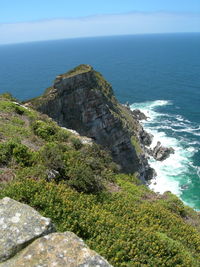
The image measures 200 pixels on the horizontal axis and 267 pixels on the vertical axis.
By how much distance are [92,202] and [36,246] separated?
691 cm

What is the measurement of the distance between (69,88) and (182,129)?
44105 millimetres

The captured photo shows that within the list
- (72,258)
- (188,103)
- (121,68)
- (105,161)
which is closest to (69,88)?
(105,161)

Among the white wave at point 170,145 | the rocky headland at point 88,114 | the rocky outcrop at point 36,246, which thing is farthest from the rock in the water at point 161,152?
the rocky outcrop at point 36,246

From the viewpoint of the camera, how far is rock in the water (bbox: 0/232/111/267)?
18.7 feet

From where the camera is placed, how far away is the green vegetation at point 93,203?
379 inches

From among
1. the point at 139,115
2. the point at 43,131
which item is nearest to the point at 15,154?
the point at 43,131

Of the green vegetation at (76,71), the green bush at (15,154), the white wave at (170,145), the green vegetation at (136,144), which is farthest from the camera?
the green vegetation at (136,144)

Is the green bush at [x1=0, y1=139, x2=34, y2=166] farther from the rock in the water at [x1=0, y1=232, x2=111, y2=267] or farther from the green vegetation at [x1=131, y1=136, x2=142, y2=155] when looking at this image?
the green vegetation at [x1=131, y1=136, x2=142, y2=155]

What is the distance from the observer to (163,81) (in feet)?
480

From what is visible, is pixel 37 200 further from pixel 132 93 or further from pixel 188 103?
pixel 132 93

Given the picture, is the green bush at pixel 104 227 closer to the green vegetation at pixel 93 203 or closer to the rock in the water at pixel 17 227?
the green vegetation at pixel 93 203

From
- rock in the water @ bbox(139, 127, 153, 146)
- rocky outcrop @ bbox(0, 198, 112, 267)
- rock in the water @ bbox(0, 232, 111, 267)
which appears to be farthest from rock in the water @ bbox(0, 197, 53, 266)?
rock in the water @ bbox(139, 127, 153, 146)

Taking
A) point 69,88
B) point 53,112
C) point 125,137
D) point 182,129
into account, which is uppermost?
point 69,88


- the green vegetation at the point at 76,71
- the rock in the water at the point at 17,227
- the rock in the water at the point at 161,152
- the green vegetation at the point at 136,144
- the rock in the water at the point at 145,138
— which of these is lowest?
the rock in the water at the point at 161,152
